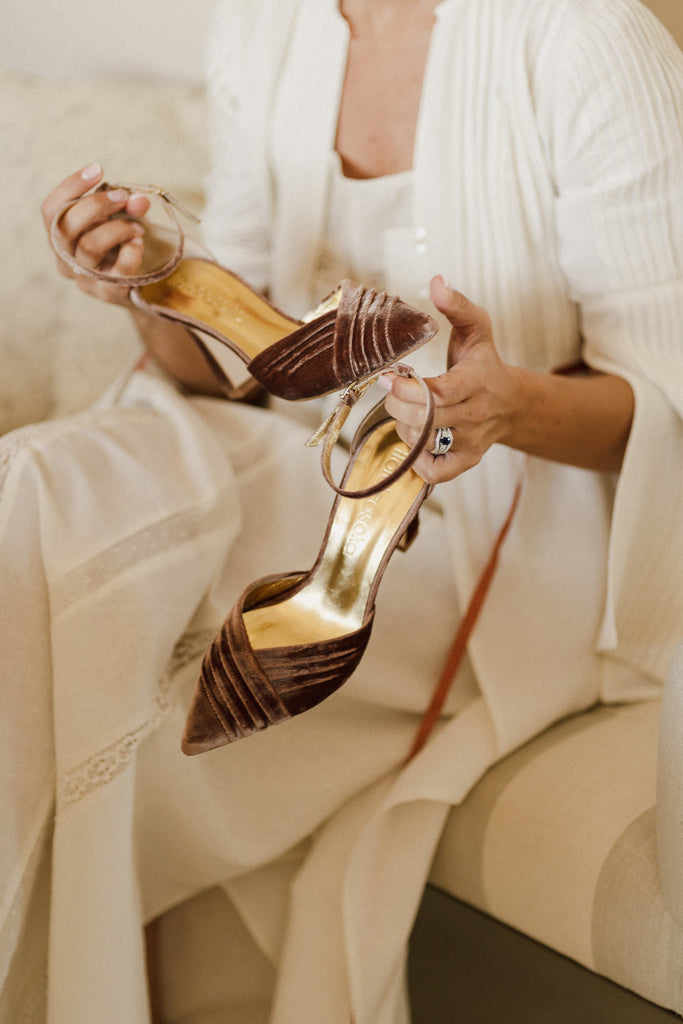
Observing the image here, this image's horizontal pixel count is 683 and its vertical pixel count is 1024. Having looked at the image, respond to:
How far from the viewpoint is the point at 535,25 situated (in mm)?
729

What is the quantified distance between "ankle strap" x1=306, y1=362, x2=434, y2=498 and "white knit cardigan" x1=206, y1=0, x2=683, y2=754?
15cm

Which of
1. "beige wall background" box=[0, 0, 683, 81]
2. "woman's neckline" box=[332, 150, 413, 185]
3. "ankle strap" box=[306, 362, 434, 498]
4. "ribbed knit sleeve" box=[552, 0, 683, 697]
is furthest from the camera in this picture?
"beige wall background" box=[0, 0, 683, 81]

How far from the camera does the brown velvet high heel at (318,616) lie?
540 mm

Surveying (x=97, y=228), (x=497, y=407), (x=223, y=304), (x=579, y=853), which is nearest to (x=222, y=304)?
(x=223, y=304)

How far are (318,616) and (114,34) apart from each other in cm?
94

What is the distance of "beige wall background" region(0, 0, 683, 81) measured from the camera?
3.71ft

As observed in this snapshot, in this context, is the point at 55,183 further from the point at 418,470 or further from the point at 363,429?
the point at 418,470

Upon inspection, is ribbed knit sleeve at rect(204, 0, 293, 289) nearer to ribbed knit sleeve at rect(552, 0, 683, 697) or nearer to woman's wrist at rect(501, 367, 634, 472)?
ribbed knit sleeve at rect(552, 0, 683, 697)

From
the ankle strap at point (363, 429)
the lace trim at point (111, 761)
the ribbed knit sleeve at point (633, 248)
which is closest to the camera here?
the ankle strap at point (363, 429)

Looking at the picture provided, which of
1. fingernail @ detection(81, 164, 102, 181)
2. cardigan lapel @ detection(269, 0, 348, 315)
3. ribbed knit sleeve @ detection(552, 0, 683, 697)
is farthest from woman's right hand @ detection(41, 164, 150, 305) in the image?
ribbed knit sleeve @ detection(552, 0, 683, 697)

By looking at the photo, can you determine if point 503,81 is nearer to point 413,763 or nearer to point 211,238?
point 211,238

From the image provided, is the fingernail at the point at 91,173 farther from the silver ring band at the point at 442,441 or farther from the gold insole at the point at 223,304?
the silver ring band at the point at 442,441

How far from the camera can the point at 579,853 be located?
0.61m

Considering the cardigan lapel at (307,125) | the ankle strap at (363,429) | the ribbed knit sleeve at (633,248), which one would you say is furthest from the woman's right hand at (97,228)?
the ribbed knit sleeve at (633,248)
